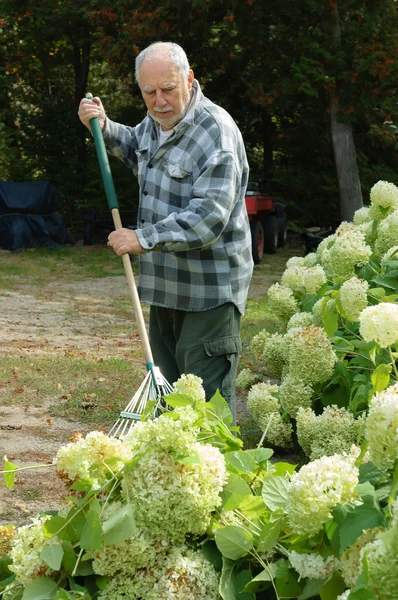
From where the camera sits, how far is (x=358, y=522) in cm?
172

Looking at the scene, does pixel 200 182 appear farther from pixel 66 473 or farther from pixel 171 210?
pixel 66 473

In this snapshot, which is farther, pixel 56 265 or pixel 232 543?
pixel 56 265

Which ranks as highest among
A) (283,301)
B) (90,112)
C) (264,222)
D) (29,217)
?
(90,112)

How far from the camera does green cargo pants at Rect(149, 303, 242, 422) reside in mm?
3396

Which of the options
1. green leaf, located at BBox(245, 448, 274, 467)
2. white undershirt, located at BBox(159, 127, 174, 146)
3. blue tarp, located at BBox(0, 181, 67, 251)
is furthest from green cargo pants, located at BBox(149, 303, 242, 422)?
blue tarp, located at BBox(0, 181, 67, 251)

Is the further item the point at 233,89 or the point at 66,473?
the point at 233,89

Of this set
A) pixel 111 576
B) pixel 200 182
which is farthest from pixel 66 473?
pixel 200 182

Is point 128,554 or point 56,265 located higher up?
point 128,554

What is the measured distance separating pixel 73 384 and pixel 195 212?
3.19m

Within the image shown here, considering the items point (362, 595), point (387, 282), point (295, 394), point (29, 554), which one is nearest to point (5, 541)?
point (29, 554)

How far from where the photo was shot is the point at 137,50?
46.3 ft

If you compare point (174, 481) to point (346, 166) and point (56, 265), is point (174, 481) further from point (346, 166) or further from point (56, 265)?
point (346, 166)

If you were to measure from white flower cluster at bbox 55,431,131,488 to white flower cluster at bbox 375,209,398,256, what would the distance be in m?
2.74

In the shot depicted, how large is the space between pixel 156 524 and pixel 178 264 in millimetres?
1568
